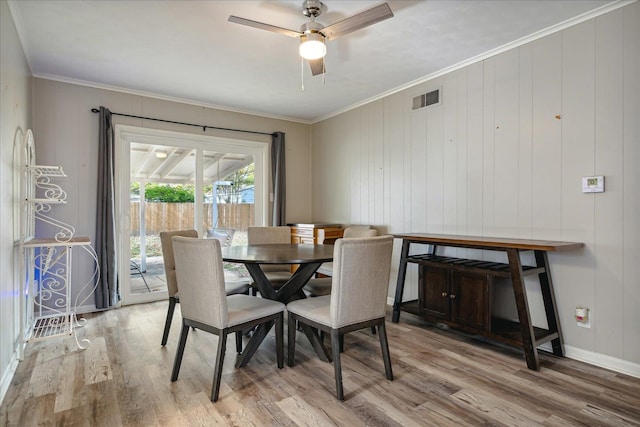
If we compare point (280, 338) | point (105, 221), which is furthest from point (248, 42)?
point (105, 221)

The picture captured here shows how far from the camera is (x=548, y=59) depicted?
283 centimetres

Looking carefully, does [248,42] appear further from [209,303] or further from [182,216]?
[182,216]

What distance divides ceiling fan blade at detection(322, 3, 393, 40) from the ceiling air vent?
1.62m

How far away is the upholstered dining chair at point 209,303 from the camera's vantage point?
210 centimetres

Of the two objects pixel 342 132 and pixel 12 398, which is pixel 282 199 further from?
pixel 12 398

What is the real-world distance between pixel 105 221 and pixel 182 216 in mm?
915

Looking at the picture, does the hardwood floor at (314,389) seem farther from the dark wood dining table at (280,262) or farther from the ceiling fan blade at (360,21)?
the ceiling fan blade at (360,21)

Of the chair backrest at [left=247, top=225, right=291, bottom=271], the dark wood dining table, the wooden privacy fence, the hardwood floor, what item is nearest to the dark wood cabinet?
the hardwood floor

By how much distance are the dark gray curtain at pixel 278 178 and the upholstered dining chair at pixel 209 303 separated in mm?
2808

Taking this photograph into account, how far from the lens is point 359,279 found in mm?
2176

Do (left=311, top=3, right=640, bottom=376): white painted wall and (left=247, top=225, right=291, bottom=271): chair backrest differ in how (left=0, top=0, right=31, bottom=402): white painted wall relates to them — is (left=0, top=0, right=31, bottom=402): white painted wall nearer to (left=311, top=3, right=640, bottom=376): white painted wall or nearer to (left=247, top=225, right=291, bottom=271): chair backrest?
(left=247, top=225, right=291, bottom=271): chair backrest

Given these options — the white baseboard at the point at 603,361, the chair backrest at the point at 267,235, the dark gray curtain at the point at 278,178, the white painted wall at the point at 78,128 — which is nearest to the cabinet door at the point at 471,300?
the white baseboard at the point at 603,361

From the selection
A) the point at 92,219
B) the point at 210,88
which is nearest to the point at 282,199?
the point at 210,88

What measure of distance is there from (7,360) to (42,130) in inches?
95.3
